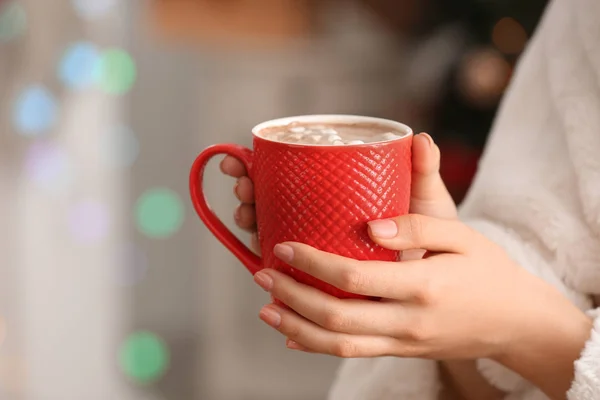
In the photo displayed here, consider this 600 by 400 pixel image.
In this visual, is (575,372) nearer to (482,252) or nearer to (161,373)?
(482,252)

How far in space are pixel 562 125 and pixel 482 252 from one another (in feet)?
0.92

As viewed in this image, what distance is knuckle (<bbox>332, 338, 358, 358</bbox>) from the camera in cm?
58

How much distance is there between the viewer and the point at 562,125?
825mm

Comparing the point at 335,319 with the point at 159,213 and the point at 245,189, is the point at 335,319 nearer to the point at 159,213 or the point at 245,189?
the point at 245,189

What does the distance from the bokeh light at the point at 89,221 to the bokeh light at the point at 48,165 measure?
80 millimetres

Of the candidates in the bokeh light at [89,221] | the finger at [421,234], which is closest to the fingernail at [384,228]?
the finger at [421,234]

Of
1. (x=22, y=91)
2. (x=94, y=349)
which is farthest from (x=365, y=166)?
(x=94, y=349)

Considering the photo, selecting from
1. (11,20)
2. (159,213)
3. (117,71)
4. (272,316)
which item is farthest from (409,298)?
(159,213)

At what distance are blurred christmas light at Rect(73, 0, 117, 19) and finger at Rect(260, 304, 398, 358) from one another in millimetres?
1272

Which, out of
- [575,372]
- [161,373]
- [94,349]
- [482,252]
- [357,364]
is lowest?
[161,373]

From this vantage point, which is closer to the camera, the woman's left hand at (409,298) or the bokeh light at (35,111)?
the woman's left hand at (409,298)

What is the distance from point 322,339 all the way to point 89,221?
134 centimetres

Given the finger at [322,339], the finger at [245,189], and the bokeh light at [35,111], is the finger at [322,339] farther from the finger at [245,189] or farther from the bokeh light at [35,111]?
the bokeh light at [35,111]

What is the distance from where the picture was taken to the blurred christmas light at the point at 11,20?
58.8 inches
